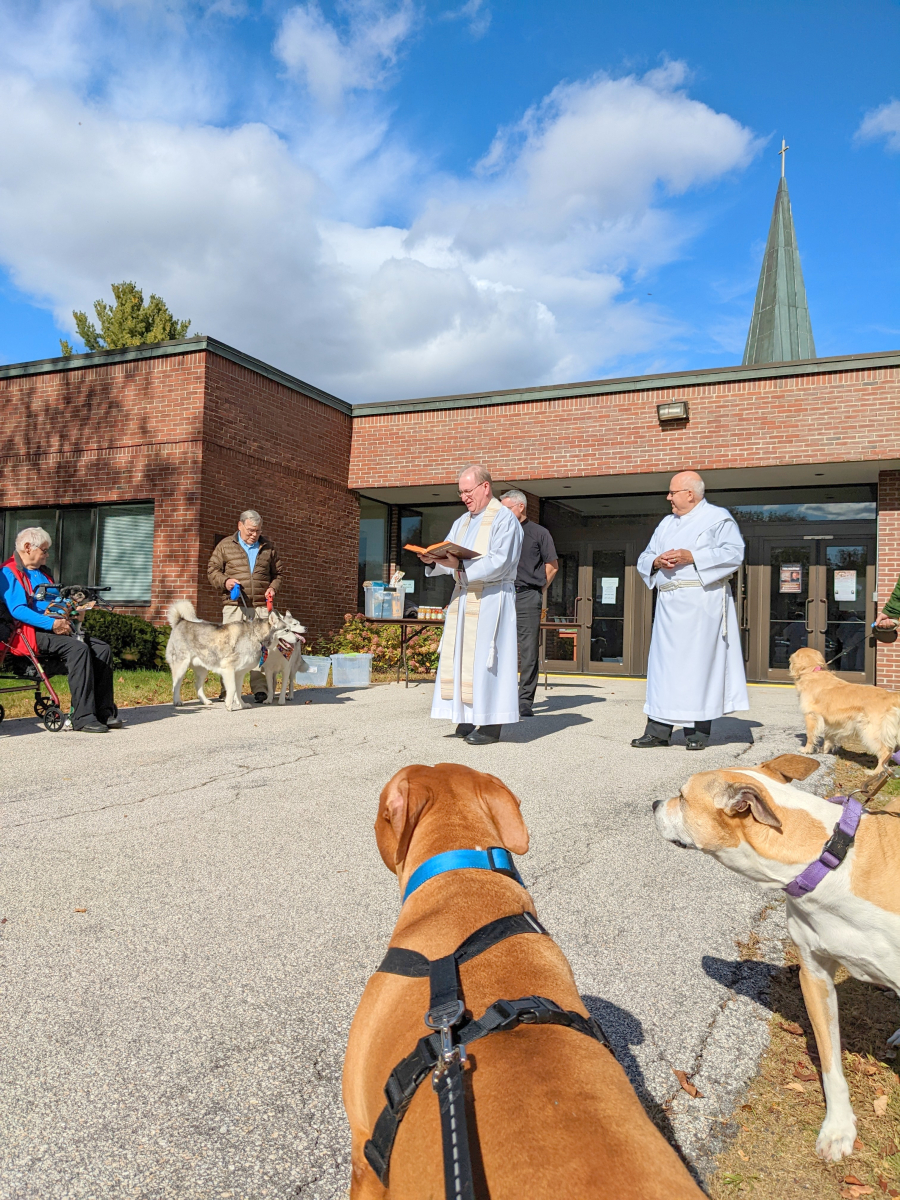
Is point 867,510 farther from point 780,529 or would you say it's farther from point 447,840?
point 447,840

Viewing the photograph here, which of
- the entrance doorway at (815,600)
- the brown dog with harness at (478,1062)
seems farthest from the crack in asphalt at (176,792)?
the entrance doorway at (815,600)

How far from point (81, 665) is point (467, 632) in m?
3.47

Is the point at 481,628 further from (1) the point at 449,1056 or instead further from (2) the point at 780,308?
(2) the point at 780,308

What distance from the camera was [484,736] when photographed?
24.4ft

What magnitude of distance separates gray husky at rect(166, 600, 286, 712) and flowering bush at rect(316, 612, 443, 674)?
5.18 metres

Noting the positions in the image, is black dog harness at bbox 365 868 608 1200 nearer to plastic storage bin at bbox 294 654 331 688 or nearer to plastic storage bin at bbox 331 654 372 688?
plastic storage bin at bbox 294 654 331 688

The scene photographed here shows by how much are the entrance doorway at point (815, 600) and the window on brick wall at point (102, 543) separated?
35.4 feet

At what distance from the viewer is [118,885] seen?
12.2 ft

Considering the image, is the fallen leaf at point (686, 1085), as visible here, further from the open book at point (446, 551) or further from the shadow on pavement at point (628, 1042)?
the open book at point (446, 551)

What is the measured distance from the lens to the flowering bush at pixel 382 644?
602 inches

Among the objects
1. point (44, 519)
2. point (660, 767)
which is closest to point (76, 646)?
point (660, 767)

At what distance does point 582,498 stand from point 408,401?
3.97 meters

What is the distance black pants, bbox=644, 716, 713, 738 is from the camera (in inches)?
298

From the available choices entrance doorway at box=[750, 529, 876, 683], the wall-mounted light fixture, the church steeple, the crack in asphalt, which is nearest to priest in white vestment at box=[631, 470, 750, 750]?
the crack in asphalt
